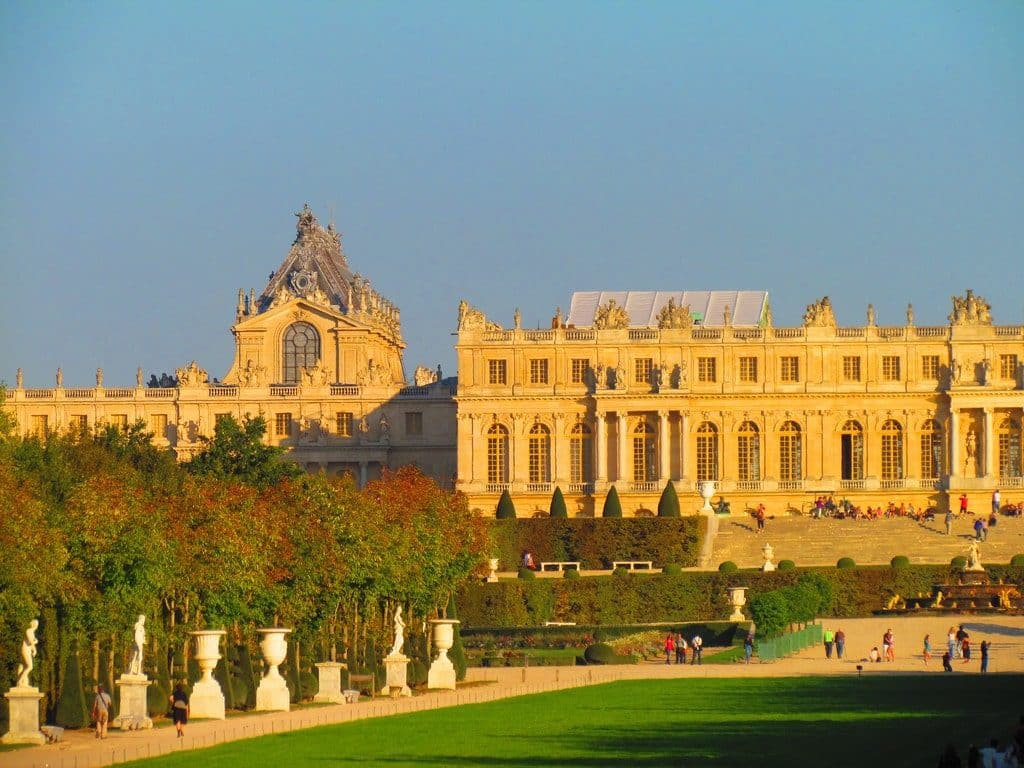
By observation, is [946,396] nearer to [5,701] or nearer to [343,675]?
[343,675]

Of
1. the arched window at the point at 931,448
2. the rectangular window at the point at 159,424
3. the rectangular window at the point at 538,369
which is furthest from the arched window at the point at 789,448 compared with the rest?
the rectangular window at the point at 159,424

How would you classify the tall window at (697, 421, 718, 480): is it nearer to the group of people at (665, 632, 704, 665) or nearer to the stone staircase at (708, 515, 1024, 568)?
the stone staircase at (708, 515, 1024, 568)

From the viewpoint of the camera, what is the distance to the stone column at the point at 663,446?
4171 inches

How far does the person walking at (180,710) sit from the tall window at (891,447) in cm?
6106

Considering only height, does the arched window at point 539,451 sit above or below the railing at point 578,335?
below

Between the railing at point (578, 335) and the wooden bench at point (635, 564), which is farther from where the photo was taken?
the railing at point (578, 335)

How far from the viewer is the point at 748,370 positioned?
4218 inches

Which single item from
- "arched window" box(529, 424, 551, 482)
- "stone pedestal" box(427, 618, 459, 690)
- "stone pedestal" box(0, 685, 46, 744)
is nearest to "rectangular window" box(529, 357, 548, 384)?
"arched window" box(529, 424, 551, 482)

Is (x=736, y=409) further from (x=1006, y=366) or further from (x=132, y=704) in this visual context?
(x=132, y=704)

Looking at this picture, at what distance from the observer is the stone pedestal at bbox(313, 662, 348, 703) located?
56.7 meters

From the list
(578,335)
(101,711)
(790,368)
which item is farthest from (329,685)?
(790,368)

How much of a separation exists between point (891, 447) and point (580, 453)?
39.8ft

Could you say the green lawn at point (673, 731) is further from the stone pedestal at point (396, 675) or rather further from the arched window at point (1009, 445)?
the arched window at point (1009, 445)

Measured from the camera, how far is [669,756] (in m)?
42.6
